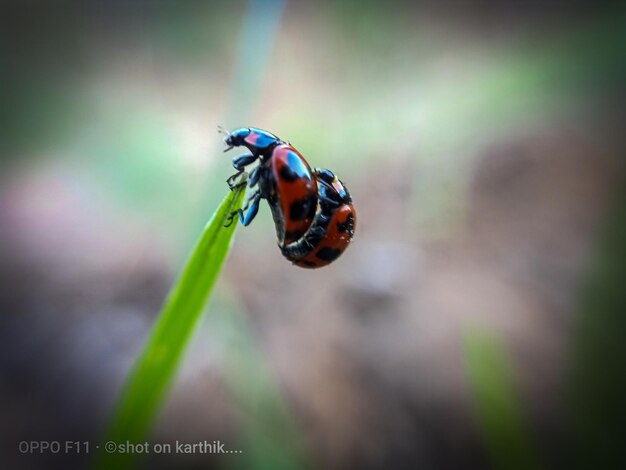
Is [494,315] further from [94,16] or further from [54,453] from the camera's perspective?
[94,16]

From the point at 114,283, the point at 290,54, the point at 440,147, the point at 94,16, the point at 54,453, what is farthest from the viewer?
the point at 290,54

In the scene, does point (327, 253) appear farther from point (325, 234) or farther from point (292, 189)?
point (292, 189)

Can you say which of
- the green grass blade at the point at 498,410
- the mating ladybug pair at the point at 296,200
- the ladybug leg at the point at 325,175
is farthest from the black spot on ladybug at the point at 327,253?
the green grass blade at the point at 498,410

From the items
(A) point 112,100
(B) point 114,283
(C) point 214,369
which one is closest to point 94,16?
(A) point 112,100

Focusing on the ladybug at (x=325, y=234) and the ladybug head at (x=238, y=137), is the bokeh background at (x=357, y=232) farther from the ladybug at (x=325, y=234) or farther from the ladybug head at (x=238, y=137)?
the ladybug at (x=325, y=234)

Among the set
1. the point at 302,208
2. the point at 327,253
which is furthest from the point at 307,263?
the point at 302,208
